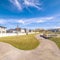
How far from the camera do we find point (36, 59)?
32.6 ft

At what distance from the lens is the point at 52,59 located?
32.6 ft

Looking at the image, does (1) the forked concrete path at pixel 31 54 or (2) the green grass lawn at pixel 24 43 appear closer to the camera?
(1) the forked concrete path at pixel 31 54

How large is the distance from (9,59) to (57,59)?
4.64 meters

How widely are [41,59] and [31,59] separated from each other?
0.96 m

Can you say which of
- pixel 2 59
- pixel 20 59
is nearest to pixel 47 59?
pixel 20 59

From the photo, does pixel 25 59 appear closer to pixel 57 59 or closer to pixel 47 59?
pixel 47 59

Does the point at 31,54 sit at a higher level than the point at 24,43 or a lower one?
lower

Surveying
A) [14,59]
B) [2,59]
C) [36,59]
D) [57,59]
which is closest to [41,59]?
[36,59]

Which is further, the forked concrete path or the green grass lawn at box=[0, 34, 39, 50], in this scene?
the green grass lawn at box=[0, 34, 39, 50]

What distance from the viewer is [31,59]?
996cm

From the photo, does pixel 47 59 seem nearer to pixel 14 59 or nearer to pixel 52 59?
pixel 52 59

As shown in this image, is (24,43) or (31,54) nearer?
(31,54)

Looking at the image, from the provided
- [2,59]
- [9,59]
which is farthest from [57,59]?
[2,59]

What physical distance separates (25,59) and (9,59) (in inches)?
61.5
